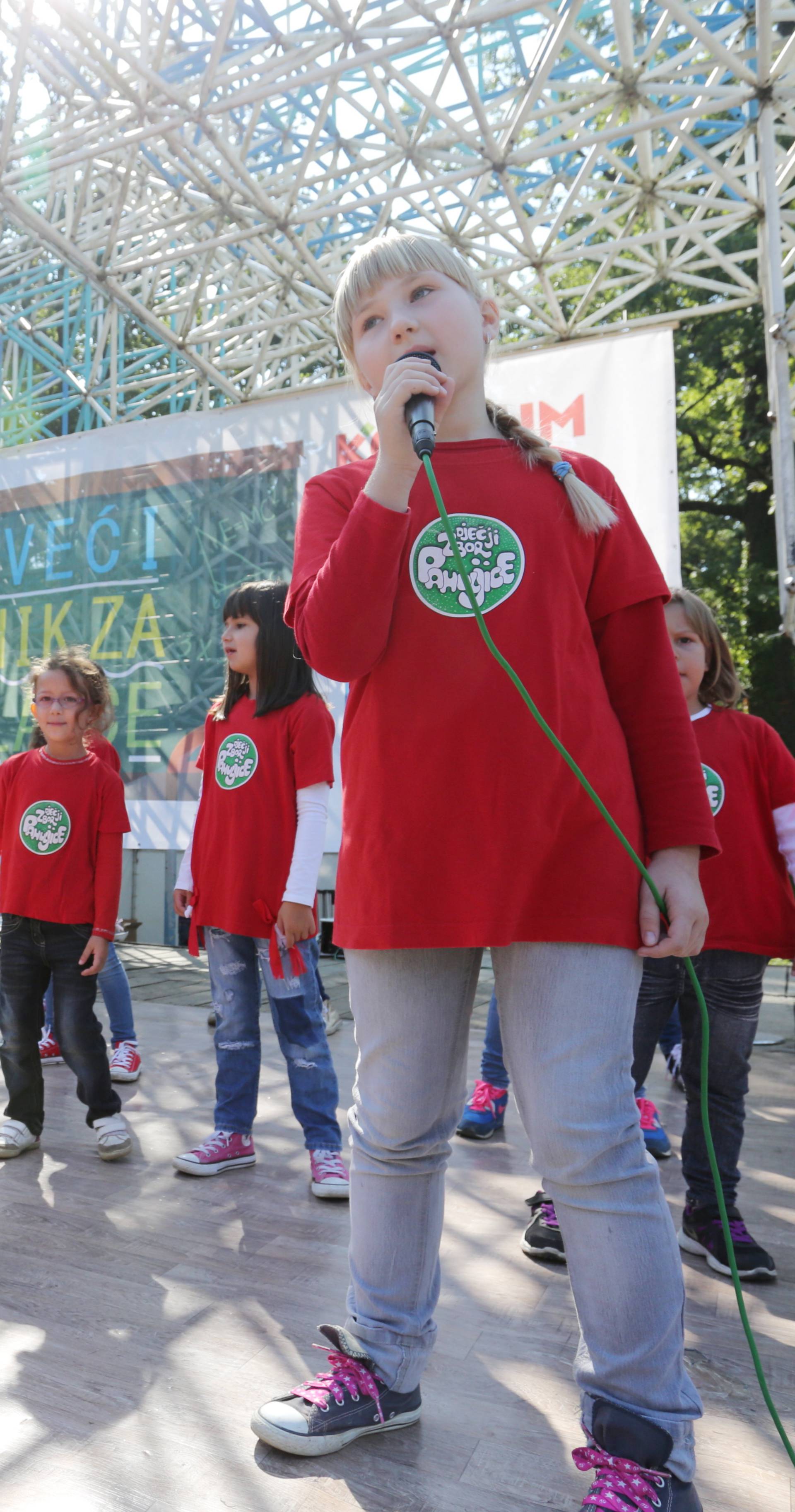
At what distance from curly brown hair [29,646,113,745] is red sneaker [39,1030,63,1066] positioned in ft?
4.88

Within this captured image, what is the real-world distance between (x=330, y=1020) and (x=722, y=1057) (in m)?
2.77

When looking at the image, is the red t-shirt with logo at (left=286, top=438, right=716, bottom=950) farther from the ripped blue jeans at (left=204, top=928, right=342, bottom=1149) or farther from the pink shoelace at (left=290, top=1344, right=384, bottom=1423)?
the ripped blue jeans at (left=204, top=928, right=342, bottom=1149)

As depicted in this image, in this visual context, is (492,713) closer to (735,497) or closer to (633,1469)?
(633,1469)

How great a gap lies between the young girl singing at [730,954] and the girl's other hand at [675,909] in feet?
2.87

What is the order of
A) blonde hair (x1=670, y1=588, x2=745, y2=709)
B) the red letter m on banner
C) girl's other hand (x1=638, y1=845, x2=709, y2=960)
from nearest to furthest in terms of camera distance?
girl's other hand (x1=638, y1=845, x2=709, y2=960), blonde hair (x1=670, y1=588, x2=745, y2=709), the red letter m on banner

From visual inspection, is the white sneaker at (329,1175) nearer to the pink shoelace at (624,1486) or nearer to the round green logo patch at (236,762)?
the round green logo patch at (236,762)

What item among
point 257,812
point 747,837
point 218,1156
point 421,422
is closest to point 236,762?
point 257,812

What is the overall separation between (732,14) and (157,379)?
19.0 feet

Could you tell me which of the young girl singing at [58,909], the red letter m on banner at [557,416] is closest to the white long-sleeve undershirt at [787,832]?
the young girl singing at [58,909]

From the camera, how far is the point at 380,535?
1.12 metres

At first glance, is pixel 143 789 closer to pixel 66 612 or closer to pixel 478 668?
pixel 66 612

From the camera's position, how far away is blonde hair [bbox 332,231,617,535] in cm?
126

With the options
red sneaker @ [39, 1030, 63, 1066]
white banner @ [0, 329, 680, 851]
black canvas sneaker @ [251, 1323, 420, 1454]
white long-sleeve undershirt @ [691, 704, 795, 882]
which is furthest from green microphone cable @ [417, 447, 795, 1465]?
white banner @ [0, 329, 680, 851]

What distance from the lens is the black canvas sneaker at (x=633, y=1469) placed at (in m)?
1.07
